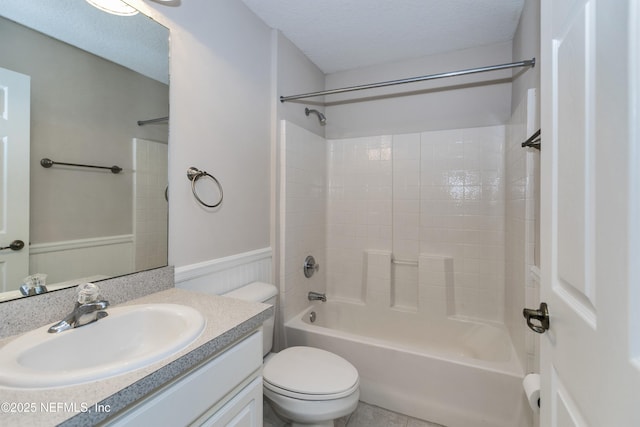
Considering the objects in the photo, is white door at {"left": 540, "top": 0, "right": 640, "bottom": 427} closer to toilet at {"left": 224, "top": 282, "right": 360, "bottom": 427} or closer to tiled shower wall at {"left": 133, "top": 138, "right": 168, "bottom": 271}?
toilet at {"left": 224, "top": 282, "right": 360, "bottom": 427}

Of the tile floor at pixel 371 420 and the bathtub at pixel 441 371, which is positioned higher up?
the bathtub at pixel 441 371

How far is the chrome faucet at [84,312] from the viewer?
31.8 inches

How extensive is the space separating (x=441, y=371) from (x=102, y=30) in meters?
2.20

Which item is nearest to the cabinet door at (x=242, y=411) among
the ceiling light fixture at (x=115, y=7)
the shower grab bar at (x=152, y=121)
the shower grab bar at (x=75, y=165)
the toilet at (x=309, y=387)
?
the toilet at (x=309, y=387)

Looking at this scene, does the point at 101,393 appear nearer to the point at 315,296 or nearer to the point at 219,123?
the point at 219,123

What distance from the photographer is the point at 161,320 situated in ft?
3.14

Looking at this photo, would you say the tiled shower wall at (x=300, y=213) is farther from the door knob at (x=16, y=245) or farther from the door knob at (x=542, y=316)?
the door knob at (x=542, y=316)

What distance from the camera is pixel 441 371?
1572 millimetres

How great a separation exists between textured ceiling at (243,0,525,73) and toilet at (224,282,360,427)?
5.63 ft

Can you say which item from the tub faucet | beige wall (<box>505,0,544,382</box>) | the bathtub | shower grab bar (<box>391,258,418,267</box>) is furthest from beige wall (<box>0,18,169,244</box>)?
shower grab bar (<box>391,258,418,267</box>)

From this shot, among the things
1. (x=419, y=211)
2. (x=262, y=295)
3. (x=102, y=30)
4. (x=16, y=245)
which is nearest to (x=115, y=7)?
(x=102, y=30)

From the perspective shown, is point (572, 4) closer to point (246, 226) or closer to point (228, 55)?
point (228, 55)

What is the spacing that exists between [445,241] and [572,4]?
1839 millimetres

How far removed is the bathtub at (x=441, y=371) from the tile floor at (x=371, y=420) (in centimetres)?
4
